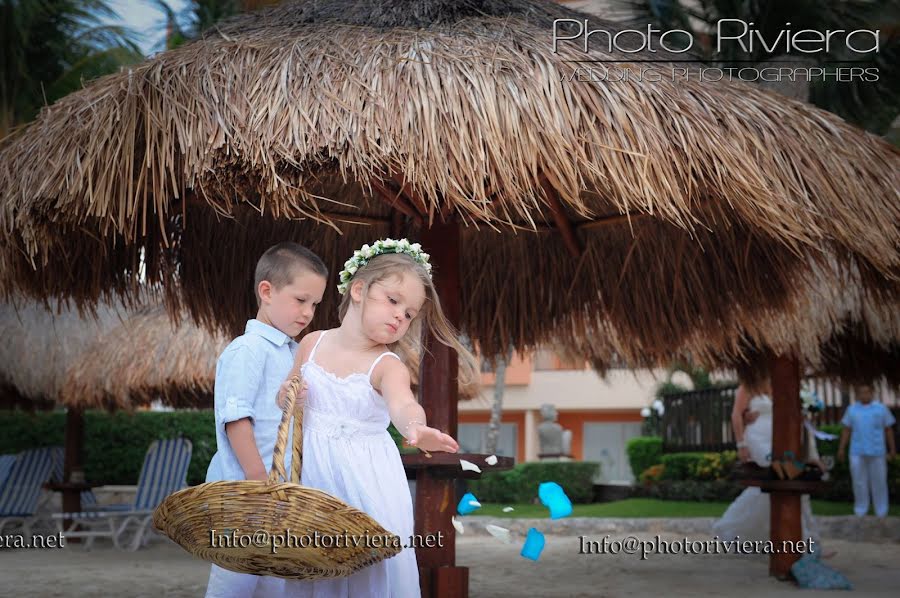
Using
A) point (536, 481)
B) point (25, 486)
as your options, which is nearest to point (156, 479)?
point (25, 486)

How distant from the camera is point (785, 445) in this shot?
21.1 ft

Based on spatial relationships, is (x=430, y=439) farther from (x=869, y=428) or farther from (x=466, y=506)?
(x=869, y=428)

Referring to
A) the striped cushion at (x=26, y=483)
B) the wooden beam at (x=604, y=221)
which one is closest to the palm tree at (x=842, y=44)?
the wooden beam at (x=604, y=221)

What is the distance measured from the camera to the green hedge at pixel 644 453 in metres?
16.7

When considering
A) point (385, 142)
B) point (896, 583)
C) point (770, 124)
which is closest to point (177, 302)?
point (385, 142)

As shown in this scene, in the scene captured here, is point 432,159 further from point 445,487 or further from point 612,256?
point 612,256

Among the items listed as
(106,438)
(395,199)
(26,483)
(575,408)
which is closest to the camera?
(395,199)

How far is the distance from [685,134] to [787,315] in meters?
2.03

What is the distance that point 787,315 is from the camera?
17.2ft

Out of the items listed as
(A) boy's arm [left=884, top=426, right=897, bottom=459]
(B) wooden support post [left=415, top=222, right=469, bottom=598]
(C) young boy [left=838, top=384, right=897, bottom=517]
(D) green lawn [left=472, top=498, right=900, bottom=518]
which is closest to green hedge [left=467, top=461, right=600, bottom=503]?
(D) green lawn [left=472, top=498, right=900, bottom=518]

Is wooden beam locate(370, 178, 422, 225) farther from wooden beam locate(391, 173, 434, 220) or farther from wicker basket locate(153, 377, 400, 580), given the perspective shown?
wicker basket locate(153, 377, 400, 580)

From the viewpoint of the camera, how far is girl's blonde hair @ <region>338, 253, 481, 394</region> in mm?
2777

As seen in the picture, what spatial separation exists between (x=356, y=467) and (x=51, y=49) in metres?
14.2

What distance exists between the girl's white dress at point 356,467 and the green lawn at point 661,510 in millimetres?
8609
